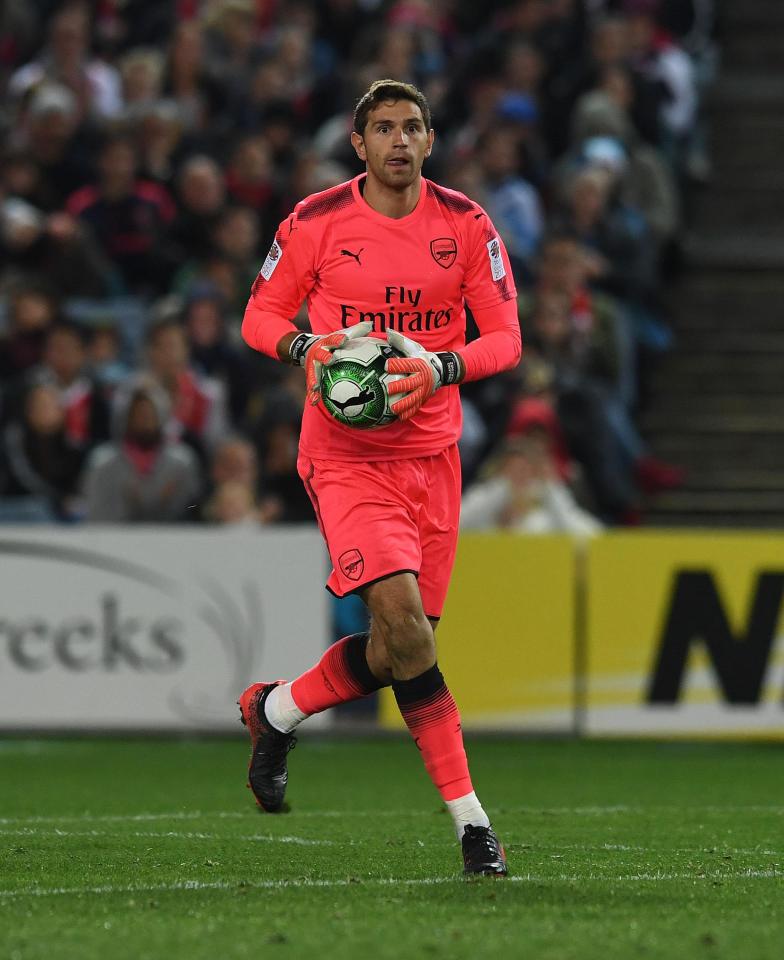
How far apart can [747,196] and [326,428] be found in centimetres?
1288

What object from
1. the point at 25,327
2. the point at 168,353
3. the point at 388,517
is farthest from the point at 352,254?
the point at 25,327

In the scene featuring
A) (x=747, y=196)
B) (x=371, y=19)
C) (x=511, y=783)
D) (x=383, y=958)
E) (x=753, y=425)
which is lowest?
(x=511, y=783)

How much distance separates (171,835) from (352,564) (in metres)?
1.69

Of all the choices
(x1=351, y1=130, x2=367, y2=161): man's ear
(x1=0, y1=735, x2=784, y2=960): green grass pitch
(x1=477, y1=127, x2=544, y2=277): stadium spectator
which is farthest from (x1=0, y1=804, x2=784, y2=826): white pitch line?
(x1=477, y1=127, x2=544, y2=277): stadium spectator

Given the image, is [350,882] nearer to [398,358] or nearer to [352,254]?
[398,358]

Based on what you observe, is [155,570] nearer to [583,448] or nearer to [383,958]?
[583,448]

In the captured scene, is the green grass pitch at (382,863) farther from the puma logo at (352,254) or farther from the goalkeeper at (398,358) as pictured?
the puma logo at (352,254)

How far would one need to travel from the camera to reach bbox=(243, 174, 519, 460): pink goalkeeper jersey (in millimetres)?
7020

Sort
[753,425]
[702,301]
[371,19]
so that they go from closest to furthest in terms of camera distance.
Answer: [753,425] → [702,301] → [371,19]

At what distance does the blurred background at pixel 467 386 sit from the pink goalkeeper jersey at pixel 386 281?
584 centimetres

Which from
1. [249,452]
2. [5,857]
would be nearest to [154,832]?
[5,857]

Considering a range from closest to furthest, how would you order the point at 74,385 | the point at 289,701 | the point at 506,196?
the point at 289,701
the point at 74,385
the point at 506,196

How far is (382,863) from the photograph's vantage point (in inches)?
277

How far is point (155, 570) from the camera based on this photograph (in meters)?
13.0
